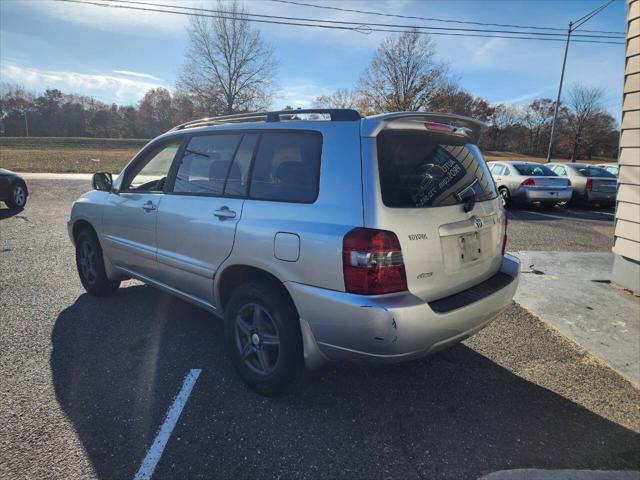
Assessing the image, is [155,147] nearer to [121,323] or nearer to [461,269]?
[121,323]

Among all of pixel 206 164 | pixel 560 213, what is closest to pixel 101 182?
pixel 206 164

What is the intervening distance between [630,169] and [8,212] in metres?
12.8

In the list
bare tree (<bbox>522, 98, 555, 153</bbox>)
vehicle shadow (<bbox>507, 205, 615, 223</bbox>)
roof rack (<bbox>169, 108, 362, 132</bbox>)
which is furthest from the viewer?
bare tree (<bbox>522, 98, 555, 153</bbox>)

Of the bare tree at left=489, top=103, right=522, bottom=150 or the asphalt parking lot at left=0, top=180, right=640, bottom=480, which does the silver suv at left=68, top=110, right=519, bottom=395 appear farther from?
the bare tree at left=489, top=103, right=522, bottom=150

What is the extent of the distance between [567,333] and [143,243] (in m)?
4.11

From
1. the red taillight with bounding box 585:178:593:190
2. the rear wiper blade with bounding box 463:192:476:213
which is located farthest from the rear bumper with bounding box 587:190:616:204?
the rear wiper blade with bounding box 463:192:476:213

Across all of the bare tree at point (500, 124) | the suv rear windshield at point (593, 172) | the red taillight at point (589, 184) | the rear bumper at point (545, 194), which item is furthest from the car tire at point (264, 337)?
the bare tree at point (500, 124)

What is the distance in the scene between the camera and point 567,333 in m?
3.90

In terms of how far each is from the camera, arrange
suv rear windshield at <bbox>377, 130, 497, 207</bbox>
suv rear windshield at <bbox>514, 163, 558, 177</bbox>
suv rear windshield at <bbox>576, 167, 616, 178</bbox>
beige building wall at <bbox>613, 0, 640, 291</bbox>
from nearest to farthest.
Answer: suv rear windshield at <bbox>377, 130, 497, 207</bbox> → beige building wall at <bbox>613, 0, 640, 291</bbox> → suv rear windshield at <bbox>514, 163, 558, 177</bbox> → suv rear windshield at <bbox>576, 167, 616, 178</bbox>

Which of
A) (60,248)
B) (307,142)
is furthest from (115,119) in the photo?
(307,142)

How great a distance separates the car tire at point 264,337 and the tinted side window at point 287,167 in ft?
A: 1.98

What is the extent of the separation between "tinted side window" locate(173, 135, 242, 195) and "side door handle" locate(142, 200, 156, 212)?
0.31m

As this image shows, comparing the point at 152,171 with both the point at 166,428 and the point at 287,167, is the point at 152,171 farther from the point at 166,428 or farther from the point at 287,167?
the point at 166,428

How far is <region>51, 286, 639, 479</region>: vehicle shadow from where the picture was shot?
223cm
